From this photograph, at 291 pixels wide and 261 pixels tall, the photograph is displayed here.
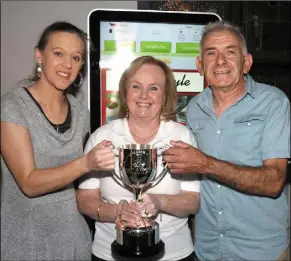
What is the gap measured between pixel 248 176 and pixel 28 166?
0.43 m

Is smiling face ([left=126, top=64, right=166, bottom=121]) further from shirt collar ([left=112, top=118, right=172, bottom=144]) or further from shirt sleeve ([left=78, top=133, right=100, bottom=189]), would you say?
shirt sleeve ([left=78, top=133, right=100, bottom=189])

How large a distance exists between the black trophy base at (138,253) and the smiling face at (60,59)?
325mm

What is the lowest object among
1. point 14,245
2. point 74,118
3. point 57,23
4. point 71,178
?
point 14,245

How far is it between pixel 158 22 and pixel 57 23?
21 cm

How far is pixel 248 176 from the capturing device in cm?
72

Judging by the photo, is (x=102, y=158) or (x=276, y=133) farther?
(x=276, y=133)

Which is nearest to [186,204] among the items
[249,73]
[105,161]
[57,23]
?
[105,161]

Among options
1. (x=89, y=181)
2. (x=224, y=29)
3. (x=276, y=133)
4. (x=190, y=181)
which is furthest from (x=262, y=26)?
(x=89, y=181)

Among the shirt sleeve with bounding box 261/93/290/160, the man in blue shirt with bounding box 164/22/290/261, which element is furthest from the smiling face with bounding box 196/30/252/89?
the shirt sleeve with bounding box 261/93/290/160

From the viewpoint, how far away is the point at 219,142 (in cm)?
75

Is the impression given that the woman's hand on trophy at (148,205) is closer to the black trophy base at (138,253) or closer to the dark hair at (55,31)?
the black trophy base at (138,253)

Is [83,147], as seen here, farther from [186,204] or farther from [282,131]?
[282,131]

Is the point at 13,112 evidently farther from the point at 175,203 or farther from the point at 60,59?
the point at 175,203

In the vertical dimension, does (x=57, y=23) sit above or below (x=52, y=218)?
above
